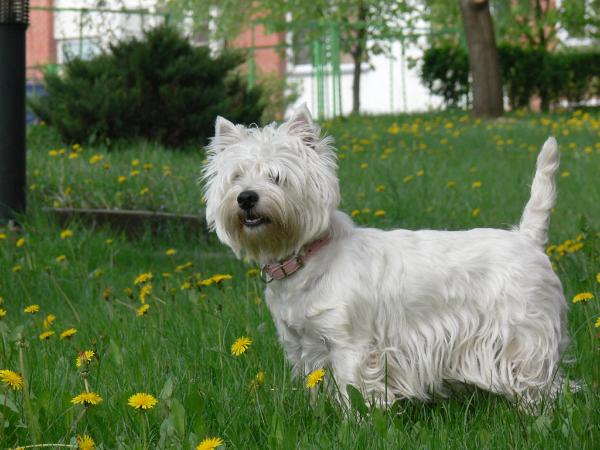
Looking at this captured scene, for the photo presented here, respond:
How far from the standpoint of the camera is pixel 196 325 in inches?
184

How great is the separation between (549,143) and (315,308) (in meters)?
1.20

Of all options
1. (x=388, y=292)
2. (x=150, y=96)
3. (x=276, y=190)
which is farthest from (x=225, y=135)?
(x=150, y=96)

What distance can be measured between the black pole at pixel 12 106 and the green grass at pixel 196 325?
24cm

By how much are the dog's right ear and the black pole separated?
147 inches

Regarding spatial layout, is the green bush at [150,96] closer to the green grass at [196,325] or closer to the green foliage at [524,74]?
the green grass at [196,325]

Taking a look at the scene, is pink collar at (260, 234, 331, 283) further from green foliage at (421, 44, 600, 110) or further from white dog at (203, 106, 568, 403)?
green foliage at (421, 44, 600, 110)

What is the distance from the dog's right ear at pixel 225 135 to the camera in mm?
4066

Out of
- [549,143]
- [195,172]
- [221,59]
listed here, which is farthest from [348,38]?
[549,143]

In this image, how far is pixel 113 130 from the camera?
37.6 feet

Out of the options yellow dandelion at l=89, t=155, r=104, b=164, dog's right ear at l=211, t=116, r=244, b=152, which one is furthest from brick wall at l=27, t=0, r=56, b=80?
dog's right ear at l=211, t=116, r=244, b=152

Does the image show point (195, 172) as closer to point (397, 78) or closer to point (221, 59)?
point (221, 59)

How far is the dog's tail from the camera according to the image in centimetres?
396

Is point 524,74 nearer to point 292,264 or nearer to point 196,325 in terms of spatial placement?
point 196,325

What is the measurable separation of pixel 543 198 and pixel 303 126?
3.36 feet
